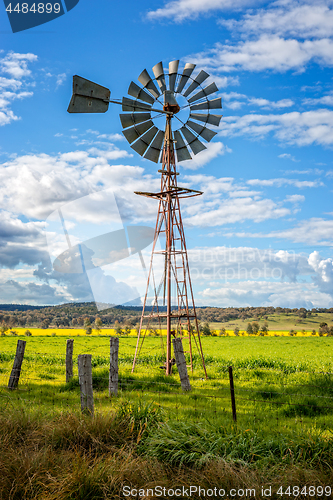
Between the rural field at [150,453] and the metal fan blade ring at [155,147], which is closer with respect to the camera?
the rural field at [150,453]

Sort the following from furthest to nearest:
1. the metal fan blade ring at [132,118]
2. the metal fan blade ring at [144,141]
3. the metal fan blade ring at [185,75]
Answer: the metal fan blade ring at [144,141], the metal fan blade ring at [185,75], the metal fan blade ring at [132,118]

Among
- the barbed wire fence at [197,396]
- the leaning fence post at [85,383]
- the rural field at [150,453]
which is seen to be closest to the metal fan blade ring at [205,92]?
the barbed wire fence at [197,396]

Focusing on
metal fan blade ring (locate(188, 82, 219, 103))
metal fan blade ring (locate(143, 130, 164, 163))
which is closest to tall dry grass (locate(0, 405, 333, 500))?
metal fan blade ring (locate(143, 130, 164, 163))

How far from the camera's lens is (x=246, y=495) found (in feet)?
14.1

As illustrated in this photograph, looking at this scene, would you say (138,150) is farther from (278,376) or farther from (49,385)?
(278,376)

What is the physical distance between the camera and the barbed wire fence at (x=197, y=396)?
25.1 feet

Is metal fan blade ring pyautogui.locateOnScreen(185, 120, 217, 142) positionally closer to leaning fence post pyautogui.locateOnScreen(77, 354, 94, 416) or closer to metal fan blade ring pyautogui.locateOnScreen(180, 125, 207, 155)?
metal fan blade ring pyautogui.locateOnScreen(180, 125, 207, 155)

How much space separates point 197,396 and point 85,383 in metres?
3.52

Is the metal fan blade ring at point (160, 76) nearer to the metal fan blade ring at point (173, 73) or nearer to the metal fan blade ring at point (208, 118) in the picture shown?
the metal fan blade ring at point (173, 73)

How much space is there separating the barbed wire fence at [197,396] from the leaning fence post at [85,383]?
32 mm

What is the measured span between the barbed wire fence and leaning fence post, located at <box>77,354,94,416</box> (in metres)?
0.03

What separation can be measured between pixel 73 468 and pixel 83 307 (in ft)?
207

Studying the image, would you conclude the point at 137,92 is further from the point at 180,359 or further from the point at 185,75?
the point at 180,359

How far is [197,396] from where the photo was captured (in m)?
9.62
